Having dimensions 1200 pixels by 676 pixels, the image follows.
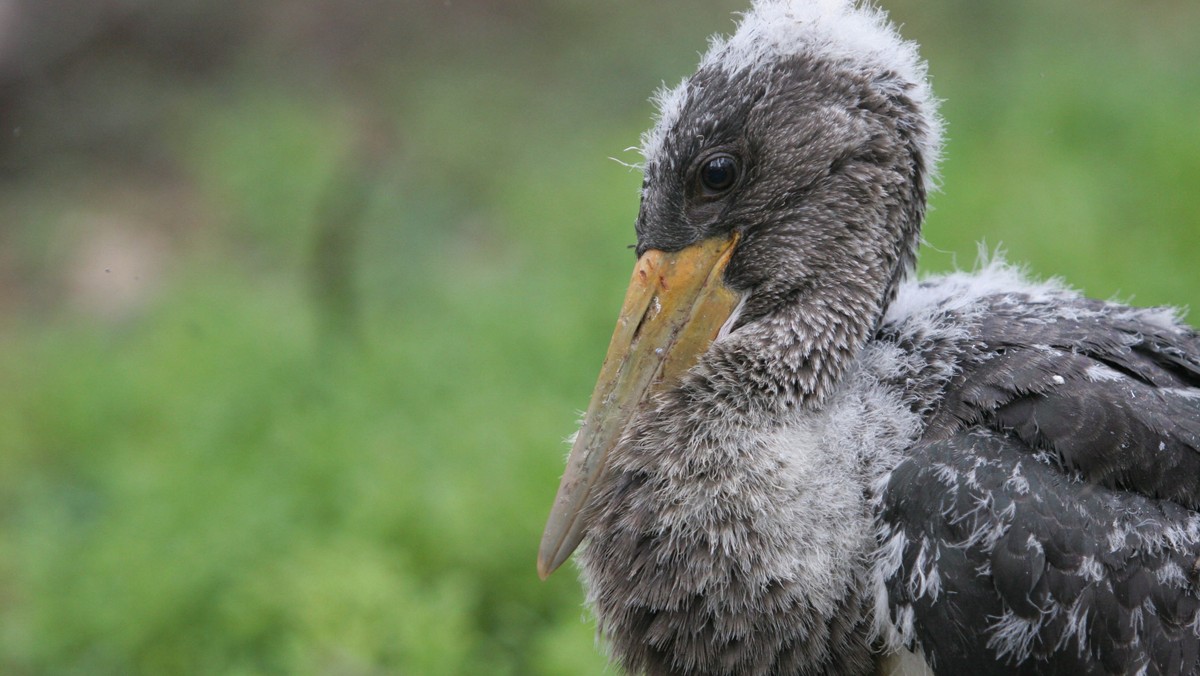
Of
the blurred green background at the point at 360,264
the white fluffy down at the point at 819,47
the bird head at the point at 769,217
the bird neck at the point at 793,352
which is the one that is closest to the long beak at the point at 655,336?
the bird head at the point at 769,217

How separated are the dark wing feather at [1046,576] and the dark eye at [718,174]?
0.90m

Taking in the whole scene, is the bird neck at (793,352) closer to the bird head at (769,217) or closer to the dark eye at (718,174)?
the bird head at (769,217)

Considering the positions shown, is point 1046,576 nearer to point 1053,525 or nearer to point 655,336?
point 1053,525

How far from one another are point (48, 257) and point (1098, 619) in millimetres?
7155

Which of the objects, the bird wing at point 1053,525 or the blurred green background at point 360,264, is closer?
the bird wing at point 1053,525

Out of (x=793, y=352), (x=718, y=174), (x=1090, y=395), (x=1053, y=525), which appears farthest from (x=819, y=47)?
(x=1053, y=525)

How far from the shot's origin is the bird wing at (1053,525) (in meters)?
2.34

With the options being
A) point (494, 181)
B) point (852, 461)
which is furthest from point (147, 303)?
point (852, 461)

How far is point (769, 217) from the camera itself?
9.59ft

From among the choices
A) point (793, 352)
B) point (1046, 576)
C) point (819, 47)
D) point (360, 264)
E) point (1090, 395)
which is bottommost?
point (360, 264)

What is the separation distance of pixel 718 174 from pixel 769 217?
0.51 feet

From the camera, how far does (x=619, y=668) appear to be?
9.32ft

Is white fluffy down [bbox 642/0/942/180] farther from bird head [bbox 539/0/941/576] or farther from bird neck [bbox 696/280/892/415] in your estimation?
bird neck [bbox 696/280/892/415]

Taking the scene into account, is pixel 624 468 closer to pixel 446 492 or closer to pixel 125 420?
pixel 446 492
